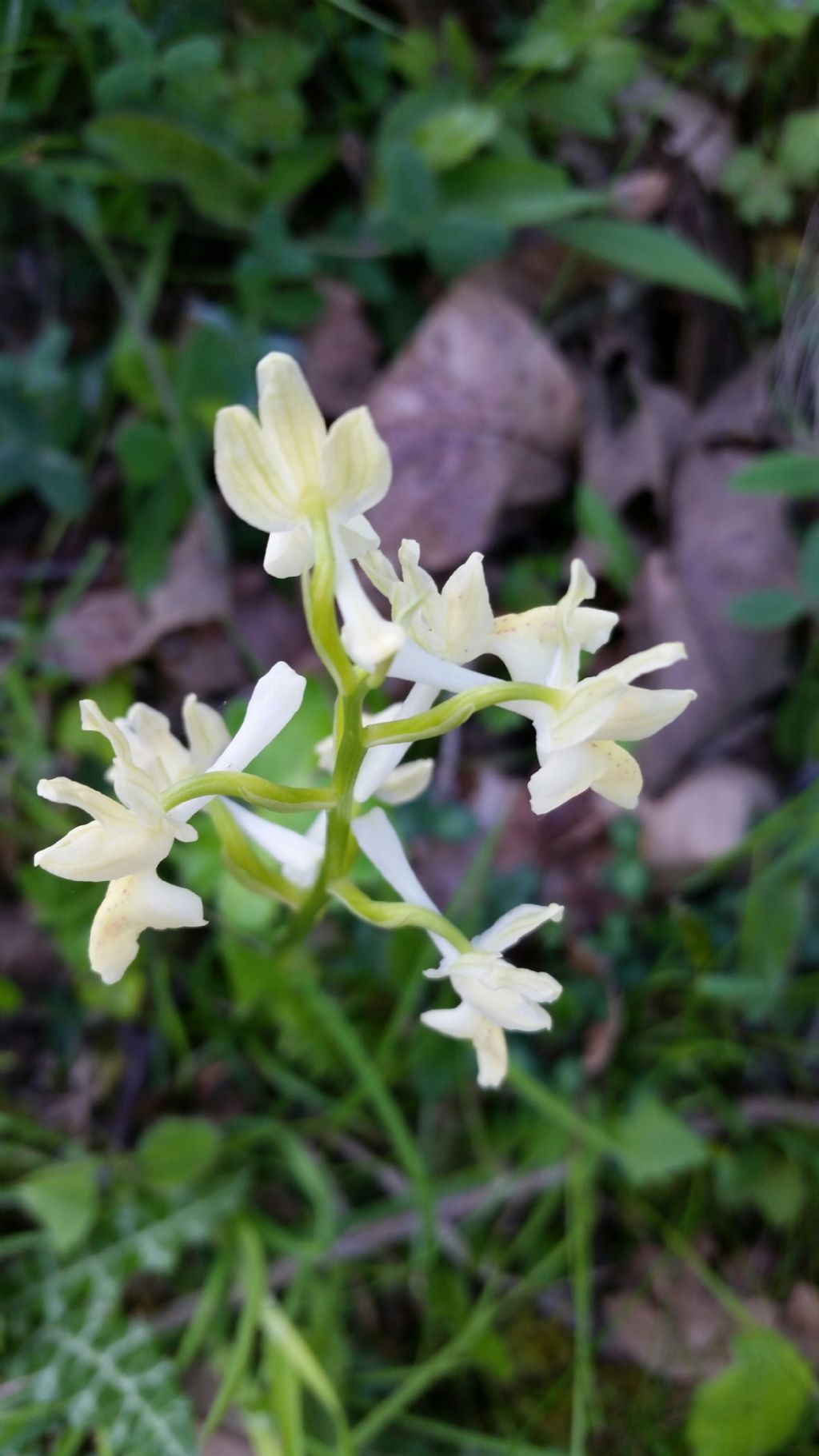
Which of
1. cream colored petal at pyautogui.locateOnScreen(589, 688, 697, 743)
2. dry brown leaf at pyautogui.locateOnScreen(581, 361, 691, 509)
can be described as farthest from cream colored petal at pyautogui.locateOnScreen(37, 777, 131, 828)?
dry brown leaf at pyautogui.locateOnScreen(581, 361, 691, 509)

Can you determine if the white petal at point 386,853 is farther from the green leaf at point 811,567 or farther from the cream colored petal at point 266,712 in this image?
the green leaf at point 811,567

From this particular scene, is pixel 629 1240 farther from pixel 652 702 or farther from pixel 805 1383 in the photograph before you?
pixel 652 702

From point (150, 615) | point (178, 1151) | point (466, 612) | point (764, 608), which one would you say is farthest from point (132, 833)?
point (764, 608)

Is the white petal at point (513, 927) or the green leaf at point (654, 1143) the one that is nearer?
the white petal at point (513, 927)

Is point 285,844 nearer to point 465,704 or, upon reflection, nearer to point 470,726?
point 465,704

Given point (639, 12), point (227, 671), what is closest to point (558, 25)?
point (639, 12)

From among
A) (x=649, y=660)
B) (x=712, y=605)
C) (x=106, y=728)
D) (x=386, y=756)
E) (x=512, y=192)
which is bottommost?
(x=712, y=605)

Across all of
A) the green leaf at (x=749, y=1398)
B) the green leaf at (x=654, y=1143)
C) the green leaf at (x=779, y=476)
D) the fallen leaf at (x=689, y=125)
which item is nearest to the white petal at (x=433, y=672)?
the green leaf at (x=779, y=476)
